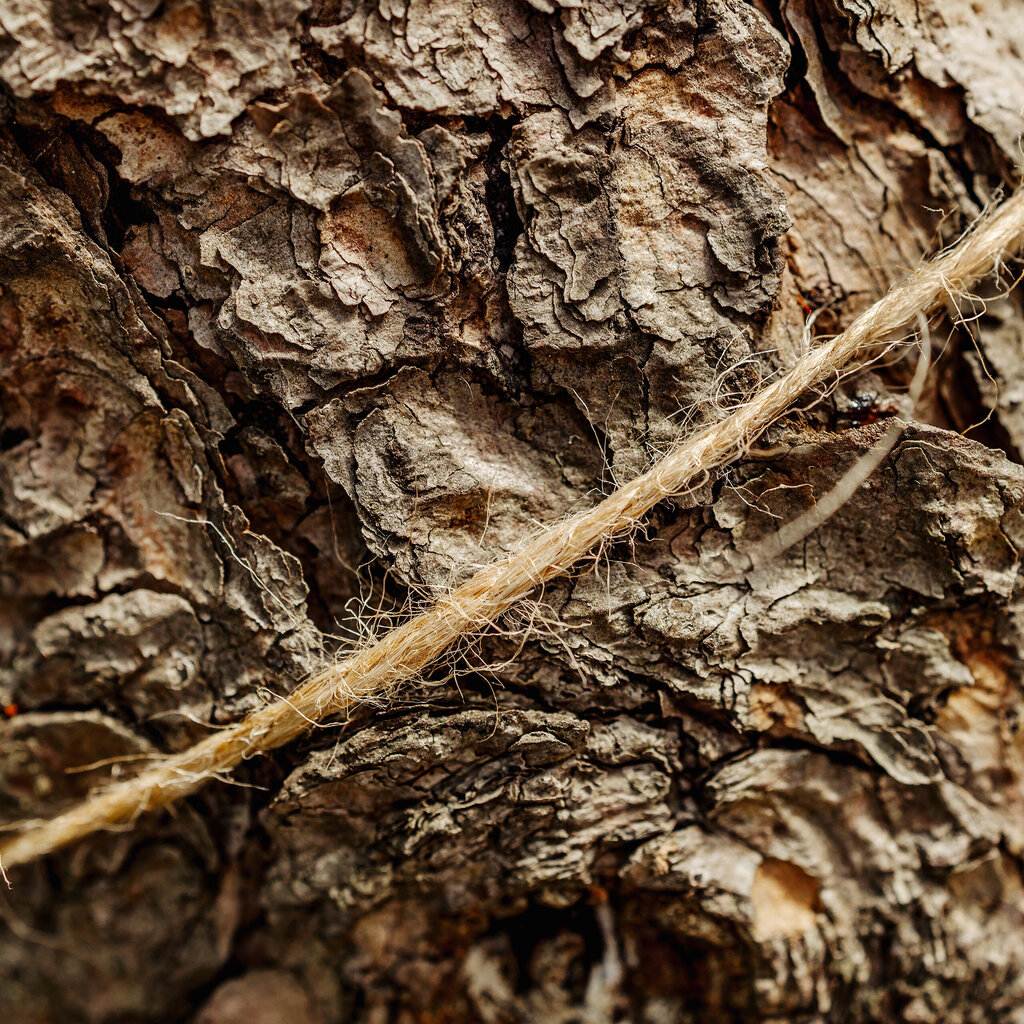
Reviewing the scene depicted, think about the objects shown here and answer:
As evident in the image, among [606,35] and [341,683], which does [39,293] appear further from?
[606,35]

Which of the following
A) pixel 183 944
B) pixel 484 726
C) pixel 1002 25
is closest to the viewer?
pixel 484 726

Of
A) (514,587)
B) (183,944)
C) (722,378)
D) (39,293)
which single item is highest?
(39,293)

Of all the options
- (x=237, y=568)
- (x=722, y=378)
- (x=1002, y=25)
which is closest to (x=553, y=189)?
(x=722, y=378)
